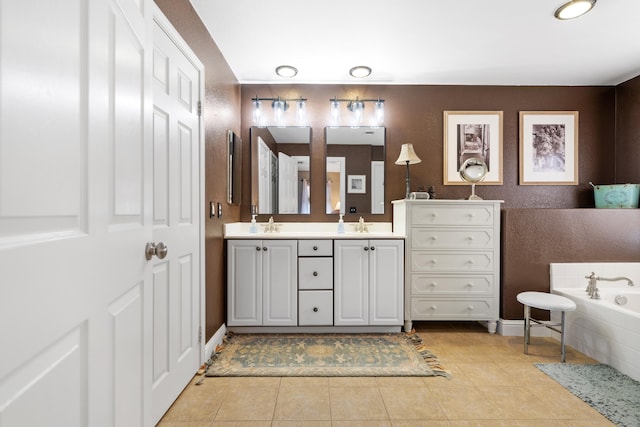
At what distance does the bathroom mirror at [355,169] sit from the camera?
342 cm

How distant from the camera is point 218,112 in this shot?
2660mm

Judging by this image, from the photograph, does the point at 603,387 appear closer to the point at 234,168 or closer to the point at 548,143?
the point at 548,143

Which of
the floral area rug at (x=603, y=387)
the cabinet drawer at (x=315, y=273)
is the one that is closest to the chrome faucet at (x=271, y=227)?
the cabinet drawer at (x=315, y=273)

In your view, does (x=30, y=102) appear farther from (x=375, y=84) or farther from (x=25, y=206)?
(x=375, y=84)

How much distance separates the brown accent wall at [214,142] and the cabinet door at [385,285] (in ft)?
4.07

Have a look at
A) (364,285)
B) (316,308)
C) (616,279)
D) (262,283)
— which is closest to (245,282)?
(262,283)

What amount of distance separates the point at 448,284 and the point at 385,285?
0.57 meters

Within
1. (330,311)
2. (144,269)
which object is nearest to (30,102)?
(144,269)

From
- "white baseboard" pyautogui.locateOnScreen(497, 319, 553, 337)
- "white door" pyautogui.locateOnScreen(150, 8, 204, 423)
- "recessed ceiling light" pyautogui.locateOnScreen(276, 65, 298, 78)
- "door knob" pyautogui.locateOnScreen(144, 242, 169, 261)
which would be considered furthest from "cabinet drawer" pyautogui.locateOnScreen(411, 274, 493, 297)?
"door knob" pyautogui.locateOnScreen(144, 242, 169, 261)

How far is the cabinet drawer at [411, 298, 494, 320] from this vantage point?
298 centimetres

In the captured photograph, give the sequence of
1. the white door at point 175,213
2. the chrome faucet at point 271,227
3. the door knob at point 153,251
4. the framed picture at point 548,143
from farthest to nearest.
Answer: the framed picture at point 548,143, the chrome faucet at point 271,227, the white door at point 175,213, the door knob at point 153,251

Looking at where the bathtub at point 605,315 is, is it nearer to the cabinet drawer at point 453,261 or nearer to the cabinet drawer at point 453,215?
the cabinet drawer at point 453,261

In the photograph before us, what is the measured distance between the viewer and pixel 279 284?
287 centimetres

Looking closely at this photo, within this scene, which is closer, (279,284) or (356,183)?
(279,284)
